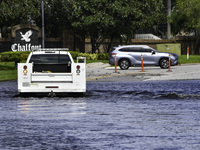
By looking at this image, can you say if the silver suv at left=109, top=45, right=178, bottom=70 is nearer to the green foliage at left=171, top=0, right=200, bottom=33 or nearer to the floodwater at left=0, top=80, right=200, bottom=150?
the floodwater at left=0, top=80, right=200, bottom=150

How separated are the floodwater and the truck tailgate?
2.09 feet

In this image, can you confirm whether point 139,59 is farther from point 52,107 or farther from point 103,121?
point 103,121

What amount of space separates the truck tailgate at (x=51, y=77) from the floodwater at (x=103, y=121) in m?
0.64

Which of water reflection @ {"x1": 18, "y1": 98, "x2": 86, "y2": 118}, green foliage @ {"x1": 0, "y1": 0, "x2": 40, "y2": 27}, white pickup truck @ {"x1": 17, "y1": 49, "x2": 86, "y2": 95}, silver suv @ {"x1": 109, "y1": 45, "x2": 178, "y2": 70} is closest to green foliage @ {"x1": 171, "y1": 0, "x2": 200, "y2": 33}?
silver suv @ {"x1": 109, "y1": 45, "x2": 178, "y2": 70}

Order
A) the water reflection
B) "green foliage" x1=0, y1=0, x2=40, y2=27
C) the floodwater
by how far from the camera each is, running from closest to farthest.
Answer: the floodwater, the water reflection, "green foliage" x1=0, y1=0, x2=40, y2=27

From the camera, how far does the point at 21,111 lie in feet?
50.8

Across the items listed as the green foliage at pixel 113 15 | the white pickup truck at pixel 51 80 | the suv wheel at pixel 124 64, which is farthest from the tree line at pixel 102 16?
the white pickup truck at pixel 51 80

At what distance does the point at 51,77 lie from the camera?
19469 mm

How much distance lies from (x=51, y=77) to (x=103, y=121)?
6571 mm

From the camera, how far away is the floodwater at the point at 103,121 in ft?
33.5

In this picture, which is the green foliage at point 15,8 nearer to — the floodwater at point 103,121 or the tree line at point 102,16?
the tree line at point 102,16

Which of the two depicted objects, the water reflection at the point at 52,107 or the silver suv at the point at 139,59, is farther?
the silver suv at the point at 139,59

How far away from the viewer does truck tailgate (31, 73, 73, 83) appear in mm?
19438

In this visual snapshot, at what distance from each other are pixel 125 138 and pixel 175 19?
61.6m
